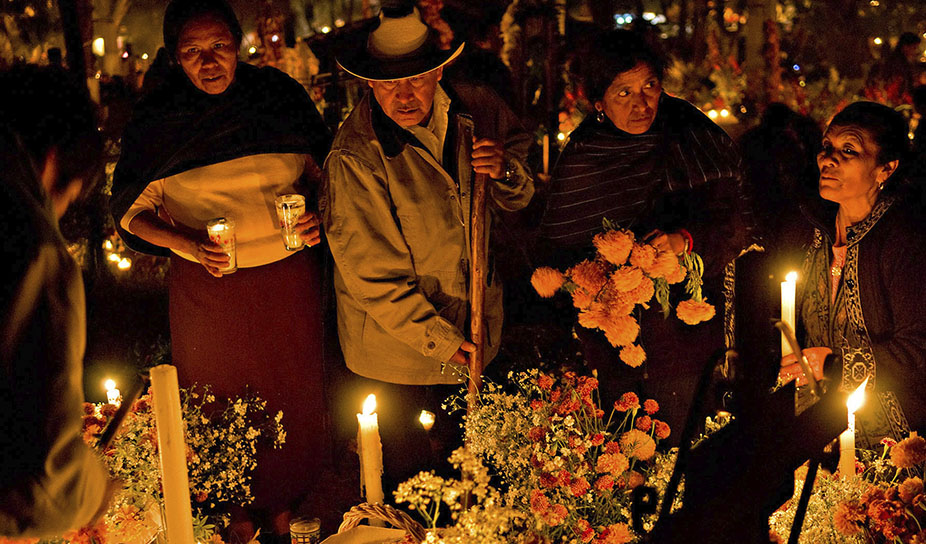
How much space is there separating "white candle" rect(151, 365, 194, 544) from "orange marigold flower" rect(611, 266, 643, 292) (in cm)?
117

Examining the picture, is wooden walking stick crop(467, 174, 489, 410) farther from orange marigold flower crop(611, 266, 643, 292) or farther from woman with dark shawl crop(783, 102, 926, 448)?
woman with dark shawl crop(783, 102, 926, 448)

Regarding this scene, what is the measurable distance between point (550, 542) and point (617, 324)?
2.01 ft

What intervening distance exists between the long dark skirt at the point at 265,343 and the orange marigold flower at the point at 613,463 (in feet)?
4.79

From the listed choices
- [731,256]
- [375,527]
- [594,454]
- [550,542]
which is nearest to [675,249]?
[731,256]

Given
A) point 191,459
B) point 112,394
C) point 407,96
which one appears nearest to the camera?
point 191,459

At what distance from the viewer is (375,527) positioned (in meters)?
2.32

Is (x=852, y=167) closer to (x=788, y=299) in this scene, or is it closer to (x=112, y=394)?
(x=788, y=299)

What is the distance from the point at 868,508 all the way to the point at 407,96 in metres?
1.75

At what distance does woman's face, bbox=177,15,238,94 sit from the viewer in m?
2.89

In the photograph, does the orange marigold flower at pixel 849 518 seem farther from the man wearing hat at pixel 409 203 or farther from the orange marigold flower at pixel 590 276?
the man wearing hat at pixel 409 203

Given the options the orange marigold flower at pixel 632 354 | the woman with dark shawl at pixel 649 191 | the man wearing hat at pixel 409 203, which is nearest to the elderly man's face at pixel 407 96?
the man wearing hat at pixel 409 203

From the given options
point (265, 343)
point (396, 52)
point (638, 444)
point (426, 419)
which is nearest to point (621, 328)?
point (638, 444)

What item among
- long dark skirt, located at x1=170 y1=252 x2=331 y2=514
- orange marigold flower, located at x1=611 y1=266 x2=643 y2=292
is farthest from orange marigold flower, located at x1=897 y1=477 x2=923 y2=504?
long dark skirt, located at x1=170 y1=252 x2=331 y2=514

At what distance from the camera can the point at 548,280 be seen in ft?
8.49
